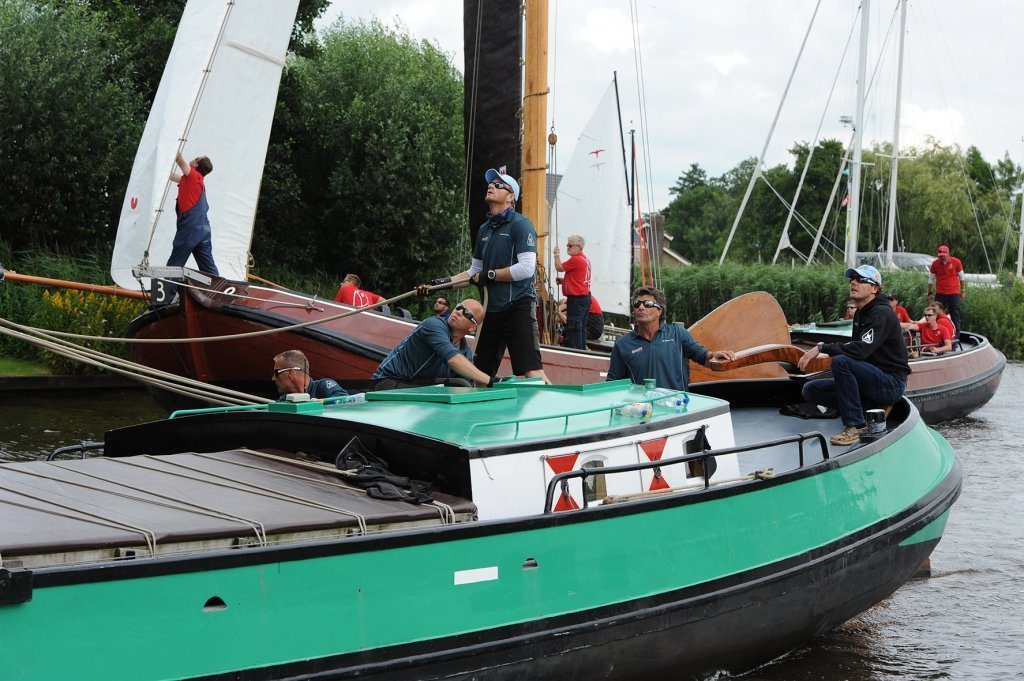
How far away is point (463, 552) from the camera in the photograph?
15.0 feet

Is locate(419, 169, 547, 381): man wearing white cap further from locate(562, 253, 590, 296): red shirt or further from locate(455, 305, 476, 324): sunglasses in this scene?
locate(562, 253, 590, 296): red shirt

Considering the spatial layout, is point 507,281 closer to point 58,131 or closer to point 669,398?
point 669,398

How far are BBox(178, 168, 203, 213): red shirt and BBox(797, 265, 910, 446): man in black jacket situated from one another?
7431 millimetres

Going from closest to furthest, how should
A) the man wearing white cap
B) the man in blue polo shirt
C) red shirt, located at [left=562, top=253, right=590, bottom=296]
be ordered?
the man in blue polo shirt, the man wearing white cap, red shirt, located at [left=562, top=253, right=590, bottom=296]

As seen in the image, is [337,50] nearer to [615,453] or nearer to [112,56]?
[112,56]

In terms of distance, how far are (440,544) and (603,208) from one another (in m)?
19.2

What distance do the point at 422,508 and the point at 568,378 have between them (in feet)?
27.7

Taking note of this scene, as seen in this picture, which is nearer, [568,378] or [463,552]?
[463,552]

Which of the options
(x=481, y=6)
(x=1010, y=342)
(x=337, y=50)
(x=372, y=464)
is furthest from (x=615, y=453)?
(x=1010, y=342)

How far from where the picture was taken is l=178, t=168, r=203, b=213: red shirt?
40.8 feet

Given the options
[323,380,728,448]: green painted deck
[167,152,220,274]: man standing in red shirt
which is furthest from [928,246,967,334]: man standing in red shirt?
[323,380,728,448]: green painted deck

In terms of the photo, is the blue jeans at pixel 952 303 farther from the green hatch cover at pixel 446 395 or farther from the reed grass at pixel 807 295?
the green hatch cover at pixel 446 395

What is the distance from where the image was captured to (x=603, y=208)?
2323 cm

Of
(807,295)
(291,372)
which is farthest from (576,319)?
(807,295)
